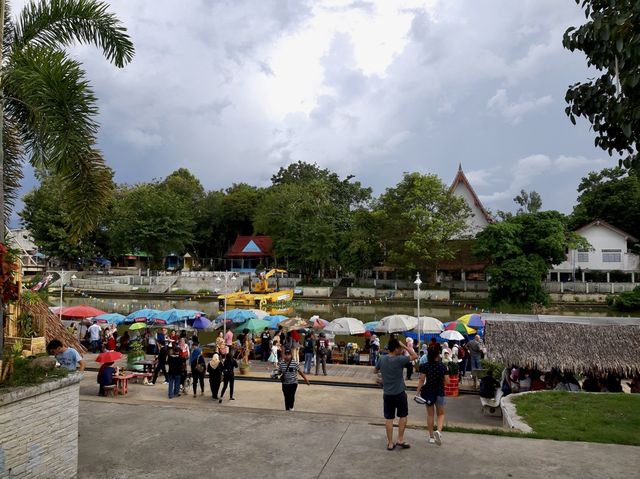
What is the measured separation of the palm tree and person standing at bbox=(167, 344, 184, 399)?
489cm

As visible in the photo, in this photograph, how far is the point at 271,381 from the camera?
43.4 feet

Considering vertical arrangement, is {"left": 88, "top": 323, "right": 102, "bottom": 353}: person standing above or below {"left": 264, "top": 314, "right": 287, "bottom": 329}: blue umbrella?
below

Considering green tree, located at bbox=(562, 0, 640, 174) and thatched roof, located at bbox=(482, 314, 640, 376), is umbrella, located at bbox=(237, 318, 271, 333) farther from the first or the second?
green tree, located at bbox=(562, 0, 640, 174)

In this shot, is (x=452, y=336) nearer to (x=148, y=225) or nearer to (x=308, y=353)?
(x=308, y=353)

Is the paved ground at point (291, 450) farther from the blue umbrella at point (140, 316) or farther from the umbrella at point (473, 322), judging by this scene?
the blue umbrella at point (140, 316)

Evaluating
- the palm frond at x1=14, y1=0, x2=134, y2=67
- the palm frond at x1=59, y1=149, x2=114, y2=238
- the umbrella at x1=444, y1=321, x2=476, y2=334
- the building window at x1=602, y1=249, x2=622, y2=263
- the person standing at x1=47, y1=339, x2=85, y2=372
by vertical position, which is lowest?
the umbrella at x1=444, y1=321, x2=476, y2=334

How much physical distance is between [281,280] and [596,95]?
43.6 metres

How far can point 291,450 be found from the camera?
6.18 metres

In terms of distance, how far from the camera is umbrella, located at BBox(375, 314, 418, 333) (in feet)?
53.6

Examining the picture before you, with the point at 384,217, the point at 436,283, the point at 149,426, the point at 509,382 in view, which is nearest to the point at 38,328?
the point at 149,426

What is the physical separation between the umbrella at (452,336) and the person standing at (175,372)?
847 cm

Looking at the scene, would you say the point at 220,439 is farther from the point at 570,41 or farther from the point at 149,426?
the point at 570,41

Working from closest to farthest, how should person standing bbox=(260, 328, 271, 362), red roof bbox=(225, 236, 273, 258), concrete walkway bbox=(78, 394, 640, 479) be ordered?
concrete walkway bbox=(78, 394, 640, 479), person standing bbox=(260, 328, 271, 362), red roof bbox=(225, 236, 273, 258)

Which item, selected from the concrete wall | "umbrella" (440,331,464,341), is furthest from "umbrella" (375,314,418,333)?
the concrete wall
